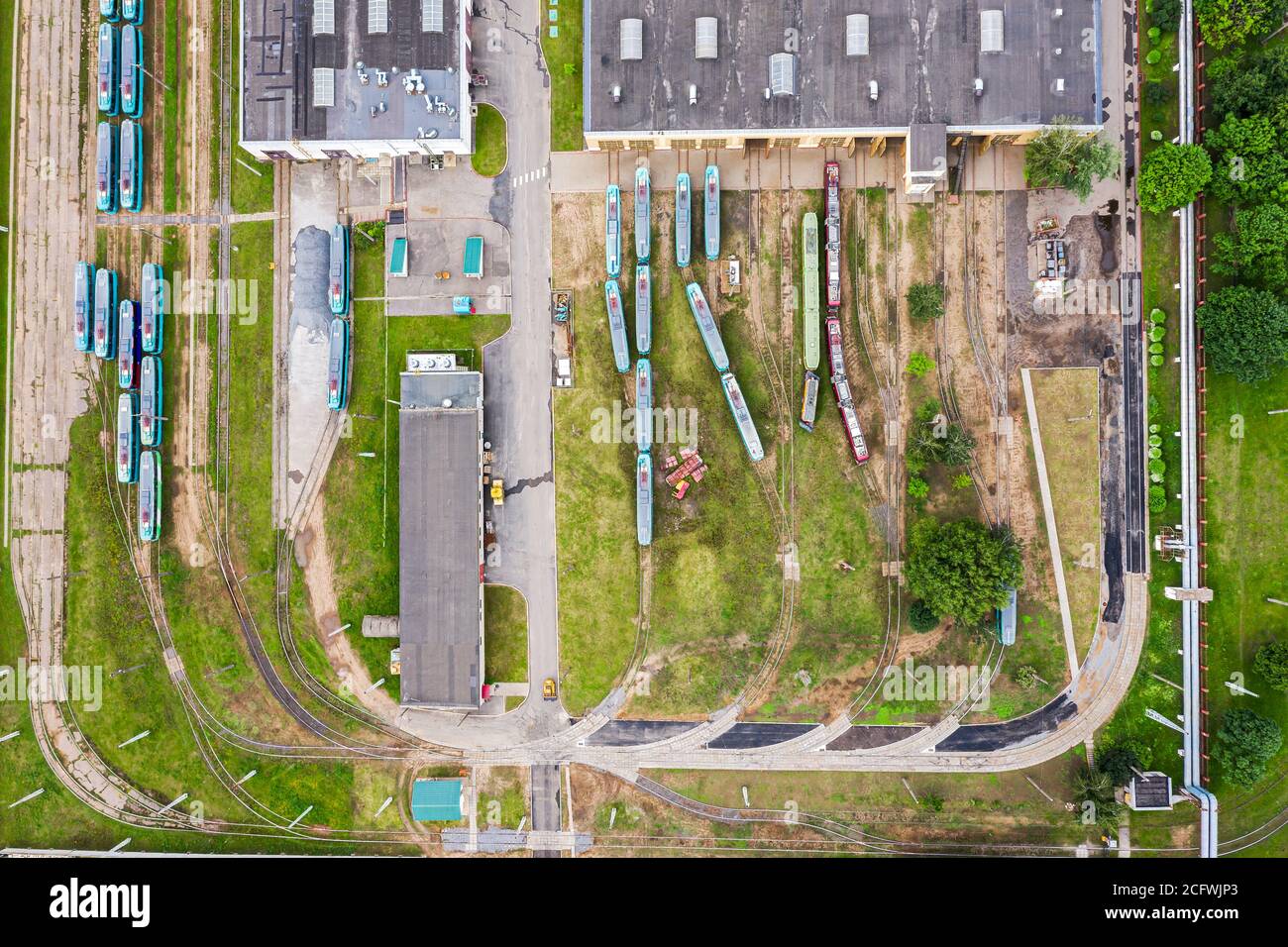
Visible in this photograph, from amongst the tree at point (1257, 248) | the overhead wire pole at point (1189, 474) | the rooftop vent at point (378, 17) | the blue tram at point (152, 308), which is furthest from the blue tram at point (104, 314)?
the tree at point (1257, 248)

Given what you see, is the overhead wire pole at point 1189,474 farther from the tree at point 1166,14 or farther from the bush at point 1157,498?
the bush at point 1157,498

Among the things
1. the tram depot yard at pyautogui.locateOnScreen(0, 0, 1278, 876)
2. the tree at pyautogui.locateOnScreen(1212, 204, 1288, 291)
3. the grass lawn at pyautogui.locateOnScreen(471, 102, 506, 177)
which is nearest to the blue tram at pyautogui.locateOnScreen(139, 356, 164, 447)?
the tram depot yard at pyautogui.locateOnScreen(0, 0, 1278, 876)

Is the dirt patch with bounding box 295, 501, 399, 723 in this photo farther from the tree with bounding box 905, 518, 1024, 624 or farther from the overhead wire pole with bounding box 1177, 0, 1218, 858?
the overhead wire pole with bounding box 1177, 0, 1218, 858

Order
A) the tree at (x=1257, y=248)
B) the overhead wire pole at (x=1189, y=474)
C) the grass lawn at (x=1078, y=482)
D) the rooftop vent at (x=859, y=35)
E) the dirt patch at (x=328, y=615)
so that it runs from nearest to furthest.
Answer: the tree at (x=1257, y=248) → the rooftop vent at (x=859, y=35) → the overhead wire pole at (x=1189, y=474) → the grass lawn at (x=1078, y=482) → the dirt patch at (x=328, y=615)

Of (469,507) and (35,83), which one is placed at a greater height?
(35,83)

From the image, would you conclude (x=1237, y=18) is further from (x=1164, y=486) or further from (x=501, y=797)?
(x=501, y=797)

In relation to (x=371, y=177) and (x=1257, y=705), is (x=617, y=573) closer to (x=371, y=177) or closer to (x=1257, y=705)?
(x=371, y=177)

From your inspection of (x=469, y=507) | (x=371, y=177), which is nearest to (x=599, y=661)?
(x=469, y=507)
